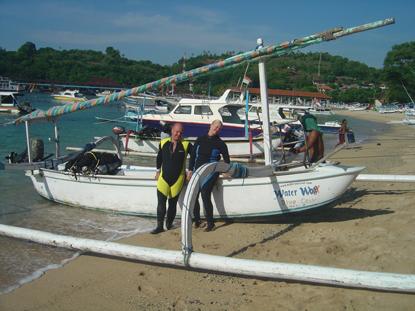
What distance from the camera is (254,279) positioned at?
16.6 ft

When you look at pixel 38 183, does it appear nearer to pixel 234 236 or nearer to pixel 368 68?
pixel 234 236

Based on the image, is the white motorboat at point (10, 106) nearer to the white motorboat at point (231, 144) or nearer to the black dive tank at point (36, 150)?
the white motorboat at point (231, 144)

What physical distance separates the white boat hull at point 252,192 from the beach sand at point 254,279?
0.36 m

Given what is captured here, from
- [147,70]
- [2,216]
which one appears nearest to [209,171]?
[2,216]

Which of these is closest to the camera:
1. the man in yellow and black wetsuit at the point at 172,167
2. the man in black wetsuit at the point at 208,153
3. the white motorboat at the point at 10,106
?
the man in yellow and black wetsuit at the point at 172,167

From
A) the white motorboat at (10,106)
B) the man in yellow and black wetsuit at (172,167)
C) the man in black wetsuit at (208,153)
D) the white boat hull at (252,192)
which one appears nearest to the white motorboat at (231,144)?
the white boat hull at (252,192)

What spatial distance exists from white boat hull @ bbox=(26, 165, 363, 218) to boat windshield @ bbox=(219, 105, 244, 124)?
11517 mm

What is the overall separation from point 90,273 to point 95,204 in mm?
3469

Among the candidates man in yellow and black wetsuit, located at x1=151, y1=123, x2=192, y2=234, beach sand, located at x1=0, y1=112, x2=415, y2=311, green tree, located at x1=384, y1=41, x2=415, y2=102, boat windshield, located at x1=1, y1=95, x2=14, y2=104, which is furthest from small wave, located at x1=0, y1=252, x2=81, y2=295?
green tree, located at x1=384, y1=41, x2=415, y2=102

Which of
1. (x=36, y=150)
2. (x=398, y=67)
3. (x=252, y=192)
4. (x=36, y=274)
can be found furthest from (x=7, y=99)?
(x=398, y=67)

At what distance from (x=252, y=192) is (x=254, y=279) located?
228cm

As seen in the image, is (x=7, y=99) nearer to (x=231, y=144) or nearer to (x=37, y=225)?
(x=231, y=144)

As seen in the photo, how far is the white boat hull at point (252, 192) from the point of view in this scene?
6.86 metres

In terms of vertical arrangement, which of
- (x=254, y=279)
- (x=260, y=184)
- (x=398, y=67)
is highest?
(x=398, y=67)
